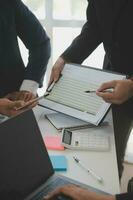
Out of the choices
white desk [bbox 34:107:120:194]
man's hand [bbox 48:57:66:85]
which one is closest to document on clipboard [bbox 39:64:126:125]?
man's hand [bbox 48:57:66:85]

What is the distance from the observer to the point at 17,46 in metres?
1.70

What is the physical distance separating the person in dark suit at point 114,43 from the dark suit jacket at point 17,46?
17 cm

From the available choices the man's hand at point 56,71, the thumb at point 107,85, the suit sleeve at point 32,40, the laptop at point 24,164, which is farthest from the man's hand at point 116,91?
the suit sleeve at point 32,40

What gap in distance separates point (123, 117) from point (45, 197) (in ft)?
2.51

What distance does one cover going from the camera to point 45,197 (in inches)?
37.8

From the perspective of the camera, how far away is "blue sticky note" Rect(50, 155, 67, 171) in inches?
44.9

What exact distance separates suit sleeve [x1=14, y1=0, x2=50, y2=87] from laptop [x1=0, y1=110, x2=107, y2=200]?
73 cm

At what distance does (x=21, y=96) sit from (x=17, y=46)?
29 centimetres

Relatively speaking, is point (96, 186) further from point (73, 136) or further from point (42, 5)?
point (42, 5)

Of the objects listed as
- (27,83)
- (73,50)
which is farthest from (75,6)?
(27,83)

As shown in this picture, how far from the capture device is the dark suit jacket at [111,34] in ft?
4.97

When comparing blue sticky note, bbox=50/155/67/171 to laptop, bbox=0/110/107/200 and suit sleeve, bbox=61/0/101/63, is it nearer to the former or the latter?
laptop, bbox=0/110/107/200

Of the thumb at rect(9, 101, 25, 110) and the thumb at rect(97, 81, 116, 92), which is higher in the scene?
the thumb at rect(97, 81, 116, 92)

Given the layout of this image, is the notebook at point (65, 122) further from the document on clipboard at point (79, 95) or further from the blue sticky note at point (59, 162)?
the blue sticky note at point (59, 162)
